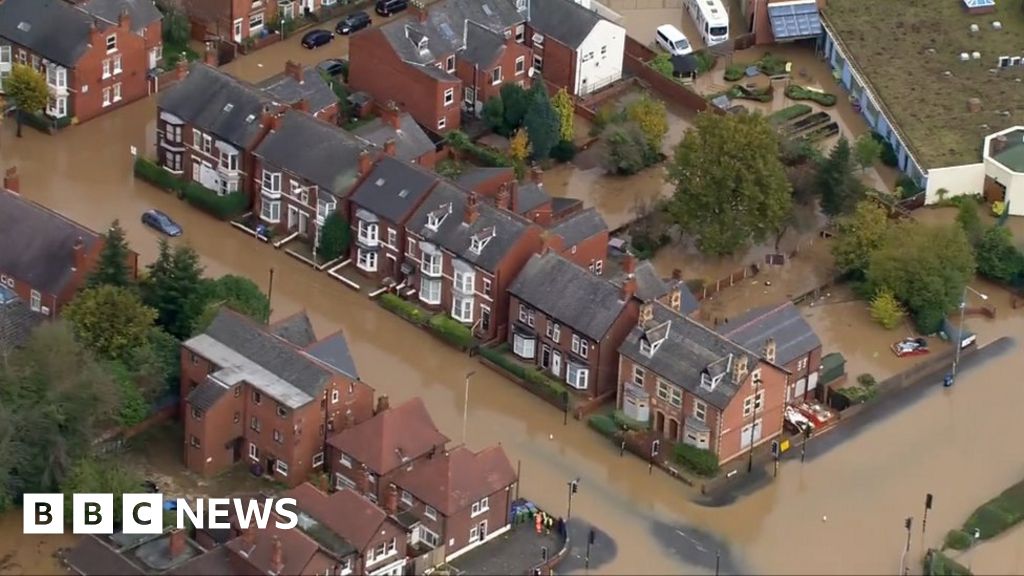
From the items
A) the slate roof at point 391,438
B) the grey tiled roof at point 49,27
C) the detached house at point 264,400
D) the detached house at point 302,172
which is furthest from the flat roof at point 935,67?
the grey tiled roof at point 49,27

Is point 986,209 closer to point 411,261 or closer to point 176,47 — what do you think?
point 411,261

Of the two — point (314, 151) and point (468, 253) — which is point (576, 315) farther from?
point (314, 151)

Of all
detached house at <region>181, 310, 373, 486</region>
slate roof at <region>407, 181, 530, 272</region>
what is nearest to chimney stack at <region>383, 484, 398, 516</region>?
detached house at <region>181, 310, 373, 486</region>

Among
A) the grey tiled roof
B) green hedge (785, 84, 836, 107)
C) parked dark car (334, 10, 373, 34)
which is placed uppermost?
the grey tiled roof

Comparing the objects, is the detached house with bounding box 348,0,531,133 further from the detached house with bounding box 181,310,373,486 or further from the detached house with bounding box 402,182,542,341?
the detached house with bounding box 181,310,373,486

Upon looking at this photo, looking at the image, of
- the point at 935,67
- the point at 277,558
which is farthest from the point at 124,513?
the point at 935,67
